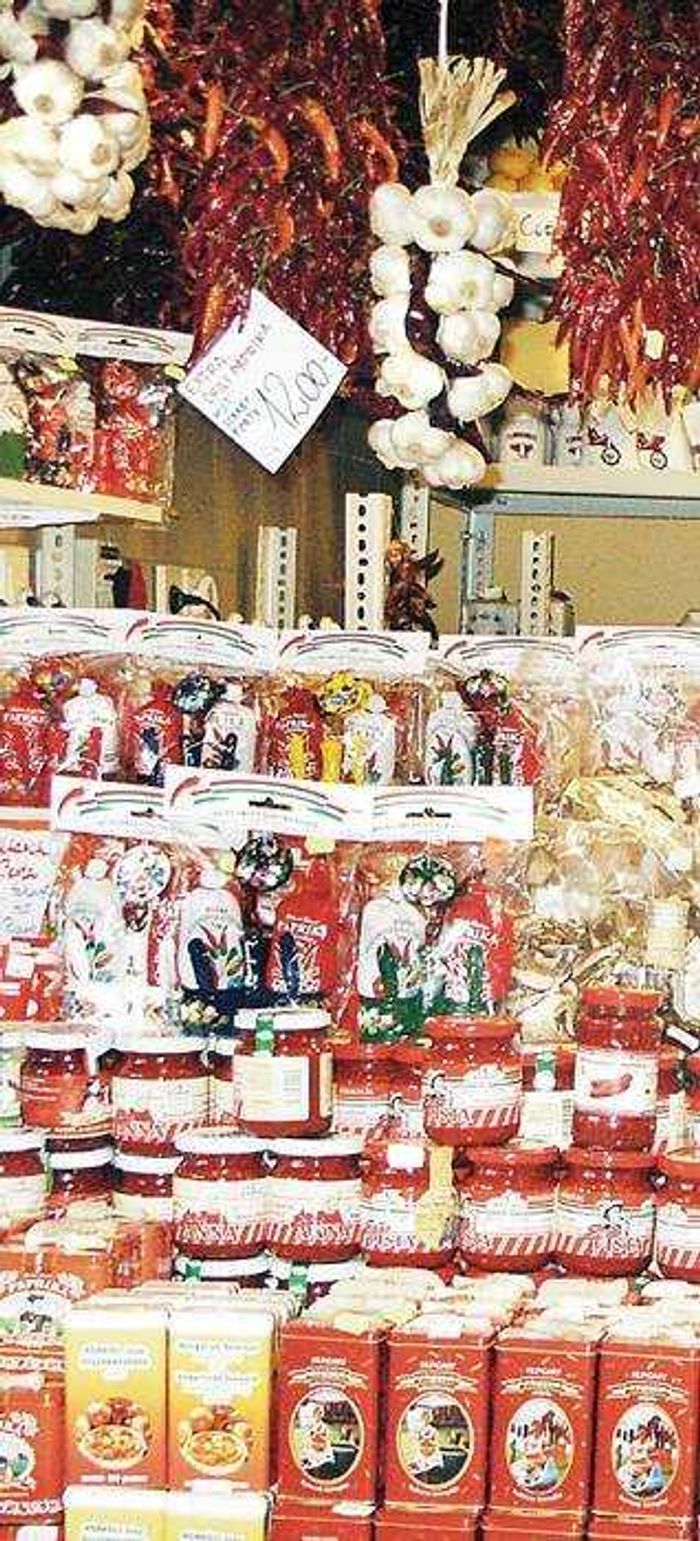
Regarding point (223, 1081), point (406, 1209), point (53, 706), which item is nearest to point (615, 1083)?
point (406, 1209)

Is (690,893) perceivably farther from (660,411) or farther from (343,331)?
(660,411)

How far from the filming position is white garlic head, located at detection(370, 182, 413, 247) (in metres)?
3.33

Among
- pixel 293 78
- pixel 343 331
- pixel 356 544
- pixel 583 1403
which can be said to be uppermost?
pixel 293 78

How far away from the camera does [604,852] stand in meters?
3.16

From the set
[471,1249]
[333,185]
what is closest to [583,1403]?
[471,1249]

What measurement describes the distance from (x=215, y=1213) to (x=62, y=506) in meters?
0.95

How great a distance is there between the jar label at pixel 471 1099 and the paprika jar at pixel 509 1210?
4 centimetres

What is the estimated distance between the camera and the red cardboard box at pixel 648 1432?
242 centimetres

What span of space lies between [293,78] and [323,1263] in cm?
168

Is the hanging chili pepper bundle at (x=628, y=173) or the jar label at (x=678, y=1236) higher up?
the hanging chili pepper bundle at (x=628, y=173)

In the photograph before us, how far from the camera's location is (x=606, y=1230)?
281 cm

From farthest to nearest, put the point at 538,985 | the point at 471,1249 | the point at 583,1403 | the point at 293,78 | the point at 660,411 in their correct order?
1. the point at 660,411
2. the point at 293,78
3. the point at 538,985
4. the point at 471,1249
5. the point at 583,1403

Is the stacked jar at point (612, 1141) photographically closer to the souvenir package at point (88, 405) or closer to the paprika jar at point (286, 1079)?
the paprika jar at point (286, 1079)

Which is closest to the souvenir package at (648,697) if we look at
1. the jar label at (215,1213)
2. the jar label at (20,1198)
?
the jar label at (215,1213)
